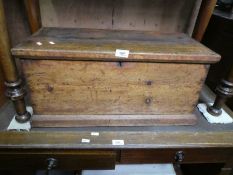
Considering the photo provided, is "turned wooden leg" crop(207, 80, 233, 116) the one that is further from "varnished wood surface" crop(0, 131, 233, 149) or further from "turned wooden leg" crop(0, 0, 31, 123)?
"turned wooden leg" crop(0, 0, 31, 123)

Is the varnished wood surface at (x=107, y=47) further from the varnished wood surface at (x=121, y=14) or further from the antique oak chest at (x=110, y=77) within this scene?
the varnished wood surface at (x=121, y=14)

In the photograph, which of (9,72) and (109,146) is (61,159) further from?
(9,72)

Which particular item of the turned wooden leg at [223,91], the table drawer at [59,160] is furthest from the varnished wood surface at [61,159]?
the turned wooden leg at [223,91]

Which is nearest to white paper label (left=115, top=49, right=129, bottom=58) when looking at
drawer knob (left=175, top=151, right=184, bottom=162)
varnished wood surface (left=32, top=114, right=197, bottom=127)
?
varnished wood surface (left=32, top=114, right=197, bottom=127)

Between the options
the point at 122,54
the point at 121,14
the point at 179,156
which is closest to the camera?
the point at 122,54

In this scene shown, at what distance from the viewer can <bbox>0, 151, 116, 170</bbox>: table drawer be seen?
2.33ft

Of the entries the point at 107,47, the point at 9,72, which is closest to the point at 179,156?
the point at 107,47

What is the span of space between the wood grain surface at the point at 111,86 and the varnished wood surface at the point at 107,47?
28 mm

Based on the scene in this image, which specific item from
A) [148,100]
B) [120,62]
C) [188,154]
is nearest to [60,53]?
[120,62]

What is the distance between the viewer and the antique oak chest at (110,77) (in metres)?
0.64

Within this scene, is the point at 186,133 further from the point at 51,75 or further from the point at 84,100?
the point at 51,75

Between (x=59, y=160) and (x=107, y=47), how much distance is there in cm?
44

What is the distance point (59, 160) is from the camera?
28.8 inches

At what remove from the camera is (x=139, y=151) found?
0.74 m
